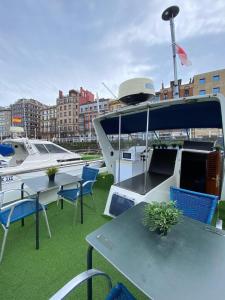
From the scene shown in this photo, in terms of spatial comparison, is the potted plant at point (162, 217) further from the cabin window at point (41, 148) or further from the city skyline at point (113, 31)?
the cabin window at point (41, 148)

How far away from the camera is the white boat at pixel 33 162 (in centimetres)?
329

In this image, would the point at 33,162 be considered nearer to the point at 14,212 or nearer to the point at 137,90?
the point at 14,212

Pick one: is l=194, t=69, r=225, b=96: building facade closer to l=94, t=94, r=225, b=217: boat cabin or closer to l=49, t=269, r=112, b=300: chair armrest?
l=94, t=94, r=225, b=217: boat cabin

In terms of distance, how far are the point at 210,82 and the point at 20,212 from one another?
25346 mm

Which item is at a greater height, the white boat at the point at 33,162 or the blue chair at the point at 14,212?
the white boat at the point at 33,162

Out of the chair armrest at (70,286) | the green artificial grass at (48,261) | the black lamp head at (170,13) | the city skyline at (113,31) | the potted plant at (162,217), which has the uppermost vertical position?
the city skyline at (113,31)

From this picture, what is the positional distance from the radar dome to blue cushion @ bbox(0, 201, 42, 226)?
95.7 inches

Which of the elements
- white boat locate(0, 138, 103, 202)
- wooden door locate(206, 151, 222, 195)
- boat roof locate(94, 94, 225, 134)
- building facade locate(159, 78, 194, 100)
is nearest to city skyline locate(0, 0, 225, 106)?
boat roof locate(94, 94, 225, 134)

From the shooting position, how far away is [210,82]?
2067cm

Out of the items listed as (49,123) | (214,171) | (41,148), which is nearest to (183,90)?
(41,148)

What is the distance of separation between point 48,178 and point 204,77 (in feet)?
82.1

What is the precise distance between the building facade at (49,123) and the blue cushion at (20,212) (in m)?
47.2

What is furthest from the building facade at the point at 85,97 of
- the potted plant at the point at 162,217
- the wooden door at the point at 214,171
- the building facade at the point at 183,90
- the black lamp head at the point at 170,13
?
the potted plant at the point at 162,217

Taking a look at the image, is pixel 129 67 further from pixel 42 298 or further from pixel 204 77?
pixel 204 77
